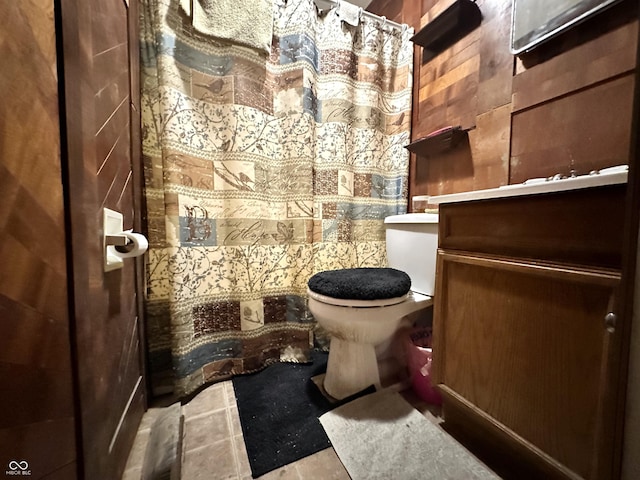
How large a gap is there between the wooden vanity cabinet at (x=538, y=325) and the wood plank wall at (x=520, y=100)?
0.44 m

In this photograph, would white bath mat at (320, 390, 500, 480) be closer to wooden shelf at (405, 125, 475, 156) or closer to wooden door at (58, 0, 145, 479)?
wooden door at (58, 0, 145, 479)

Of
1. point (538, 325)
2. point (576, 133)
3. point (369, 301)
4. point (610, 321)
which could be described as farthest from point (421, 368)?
point (576, 133)

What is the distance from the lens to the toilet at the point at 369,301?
0.81 m

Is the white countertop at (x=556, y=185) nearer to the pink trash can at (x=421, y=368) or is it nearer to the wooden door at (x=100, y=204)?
the pink trash can at (x=421, y=368)

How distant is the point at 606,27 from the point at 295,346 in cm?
159

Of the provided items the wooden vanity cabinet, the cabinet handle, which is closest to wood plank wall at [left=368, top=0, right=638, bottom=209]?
the wooden vanity cabinet

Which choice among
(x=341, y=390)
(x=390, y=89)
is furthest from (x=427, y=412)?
(x=390, y=89)

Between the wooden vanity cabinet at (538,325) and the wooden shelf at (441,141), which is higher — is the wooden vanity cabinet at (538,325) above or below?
below

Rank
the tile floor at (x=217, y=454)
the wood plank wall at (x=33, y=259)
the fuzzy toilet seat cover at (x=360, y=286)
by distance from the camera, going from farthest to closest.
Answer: the fuzzy toilet seat cover at (x=360, y=286)
the tile floor at (x=217, y=454)
the wood plank wall at (x=33, y=259)

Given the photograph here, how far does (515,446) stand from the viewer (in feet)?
1.90

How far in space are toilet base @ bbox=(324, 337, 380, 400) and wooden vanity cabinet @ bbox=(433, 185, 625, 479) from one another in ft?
0.91

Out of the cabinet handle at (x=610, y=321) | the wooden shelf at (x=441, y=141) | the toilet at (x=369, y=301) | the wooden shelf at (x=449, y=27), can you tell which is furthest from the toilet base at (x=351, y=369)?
the wooden shelf at (x=449, y=27)

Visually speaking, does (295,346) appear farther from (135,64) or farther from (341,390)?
(135,64)

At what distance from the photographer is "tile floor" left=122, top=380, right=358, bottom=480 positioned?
2.12 feet
